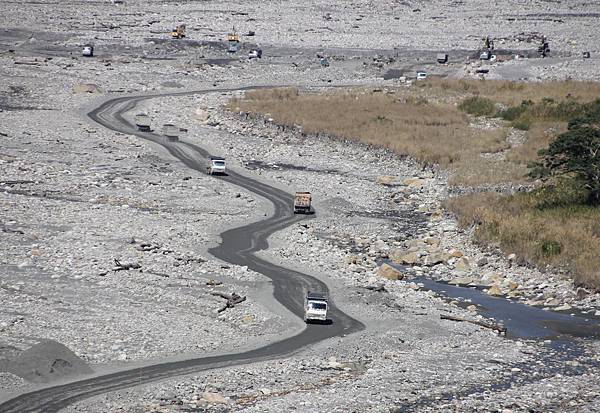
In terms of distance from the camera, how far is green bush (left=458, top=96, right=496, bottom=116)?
98625 mm

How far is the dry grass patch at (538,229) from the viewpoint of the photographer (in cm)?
4991

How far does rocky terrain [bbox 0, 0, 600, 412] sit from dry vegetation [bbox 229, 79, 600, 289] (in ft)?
5.83

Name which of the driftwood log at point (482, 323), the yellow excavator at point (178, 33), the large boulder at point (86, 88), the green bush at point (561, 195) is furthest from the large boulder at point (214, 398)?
the yellow excavator at point (178, 33)

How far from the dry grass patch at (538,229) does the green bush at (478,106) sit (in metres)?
35.7

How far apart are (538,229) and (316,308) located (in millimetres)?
18243

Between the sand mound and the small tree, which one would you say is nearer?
the sand mound

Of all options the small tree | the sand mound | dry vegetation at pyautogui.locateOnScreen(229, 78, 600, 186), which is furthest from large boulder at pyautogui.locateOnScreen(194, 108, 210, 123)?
the sand mound

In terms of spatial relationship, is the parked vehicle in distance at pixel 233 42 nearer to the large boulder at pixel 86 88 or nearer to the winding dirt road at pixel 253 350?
the large boulder at pixel 86 88

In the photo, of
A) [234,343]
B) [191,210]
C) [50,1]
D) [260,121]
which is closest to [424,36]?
[50,1]

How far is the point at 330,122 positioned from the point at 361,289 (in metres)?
44.5

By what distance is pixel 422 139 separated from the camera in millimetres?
83938

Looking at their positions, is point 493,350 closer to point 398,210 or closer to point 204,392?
point 204,392

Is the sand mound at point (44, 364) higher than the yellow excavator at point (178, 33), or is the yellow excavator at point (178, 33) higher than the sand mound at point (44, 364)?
the yellow excavator at point (178, 33)

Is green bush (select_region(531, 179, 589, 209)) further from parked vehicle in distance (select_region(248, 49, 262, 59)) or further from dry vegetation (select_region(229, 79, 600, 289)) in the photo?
parked vehicle in distance (select_region(248, 49, 262, 59))
